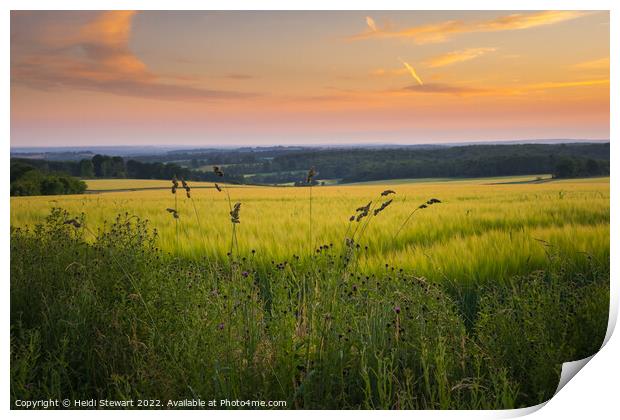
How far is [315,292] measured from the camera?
3.87 m

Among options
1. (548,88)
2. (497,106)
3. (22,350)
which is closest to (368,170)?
(497,106)

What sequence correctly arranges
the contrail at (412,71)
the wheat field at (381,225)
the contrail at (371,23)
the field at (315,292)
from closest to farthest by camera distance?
the field at (315,292) < the contrail at (371,23) < the contrail at (412,71) < the wheat field at (381,225)

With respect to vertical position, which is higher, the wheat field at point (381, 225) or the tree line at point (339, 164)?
the tree line at point (339, 164)

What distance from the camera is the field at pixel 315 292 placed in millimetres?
3691

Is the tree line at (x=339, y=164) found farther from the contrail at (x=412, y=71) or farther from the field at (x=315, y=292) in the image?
the contrail at (x=412, y=71)

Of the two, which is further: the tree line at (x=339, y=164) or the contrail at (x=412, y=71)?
the tree line at (x=339, y=164)

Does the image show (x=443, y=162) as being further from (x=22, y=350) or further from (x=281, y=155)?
(x=22, y=350)

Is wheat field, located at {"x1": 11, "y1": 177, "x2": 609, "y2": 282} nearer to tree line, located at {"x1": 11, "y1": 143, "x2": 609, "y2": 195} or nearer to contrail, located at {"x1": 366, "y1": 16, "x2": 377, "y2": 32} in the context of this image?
tree line, located at {"x1": 11, "y1": 143, "x2": 609, "y2": 195}

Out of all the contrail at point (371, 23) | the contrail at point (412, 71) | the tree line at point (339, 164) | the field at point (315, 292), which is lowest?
the field at point (315, 292)

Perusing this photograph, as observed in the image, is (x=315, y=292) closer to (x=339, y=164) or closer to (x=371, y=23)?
(x=339, y=164)

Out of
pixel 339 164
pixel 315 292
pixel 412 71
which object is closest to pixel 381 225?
pixel 339 164

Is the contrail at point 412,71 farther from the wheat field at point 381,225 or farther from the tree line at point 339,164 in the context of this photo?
the wheat field at point 381,225

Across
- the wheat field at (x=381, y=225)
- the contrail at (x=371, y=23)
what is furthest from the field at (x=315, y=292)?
the contrail at (x=371, y=23)

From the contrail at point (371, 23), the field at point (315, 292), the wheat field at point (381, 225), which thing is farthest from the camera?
the wheat field at point (381, 225)
